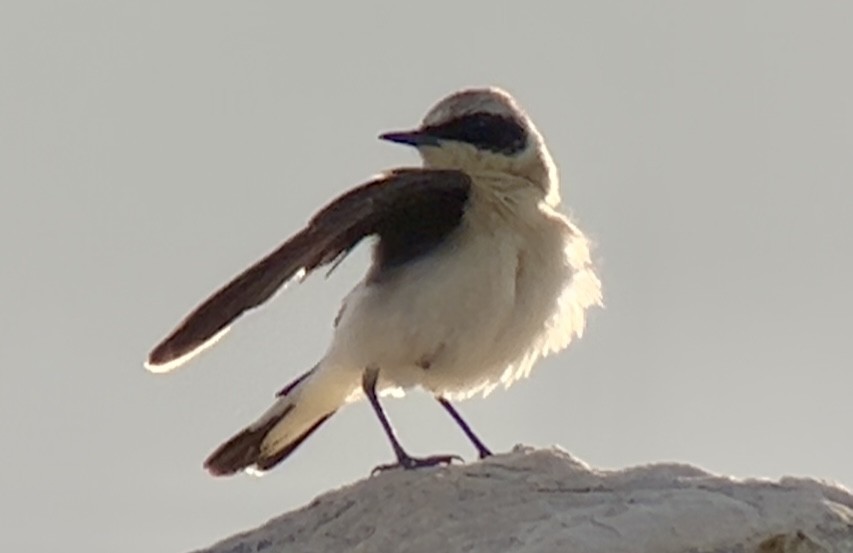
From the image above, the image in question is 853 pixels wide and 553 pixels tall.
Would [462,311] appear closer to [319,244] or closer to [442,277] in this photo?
[442,277]

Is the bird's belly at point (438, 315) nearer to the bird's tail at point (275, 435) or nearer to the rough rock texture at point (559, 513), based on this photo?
the bird's tail at point (275, 435)

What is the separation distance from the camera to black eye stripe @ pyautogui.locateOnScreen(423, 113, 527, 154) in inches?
400

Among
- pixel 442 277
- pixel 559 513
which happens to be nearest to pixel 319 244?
pixel 442 277

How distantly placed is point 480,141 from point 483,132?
45mm

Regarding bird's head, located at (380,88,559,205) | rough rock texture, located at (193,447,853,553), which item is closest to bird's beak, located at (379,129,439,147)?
bird's head, located at (380,88,559,205)

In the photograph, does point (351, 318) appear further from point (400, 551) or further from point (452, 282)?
point (400, 551)

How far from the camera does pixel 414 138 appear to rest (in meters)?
10.0

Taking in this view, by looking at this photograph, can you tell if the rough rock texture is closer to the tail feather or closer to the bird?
the bird

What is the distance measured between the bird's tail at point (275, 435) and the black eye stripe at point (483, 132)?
129cm

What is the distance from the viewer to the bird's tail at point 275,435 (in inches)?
407

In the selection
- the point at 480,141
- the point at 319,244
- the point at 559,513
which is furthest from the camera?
the point at 480,141

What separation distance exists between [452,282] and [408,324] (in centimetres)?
29

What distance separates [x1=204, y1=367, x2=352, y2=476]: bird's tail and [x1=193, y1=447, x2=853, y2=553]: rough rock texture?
7.00 ft

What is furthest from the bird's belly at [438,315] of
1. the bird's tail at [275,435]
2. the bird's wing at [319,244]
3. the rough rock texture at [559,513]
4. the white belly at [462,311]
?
the rough rock texture at [559,513]
